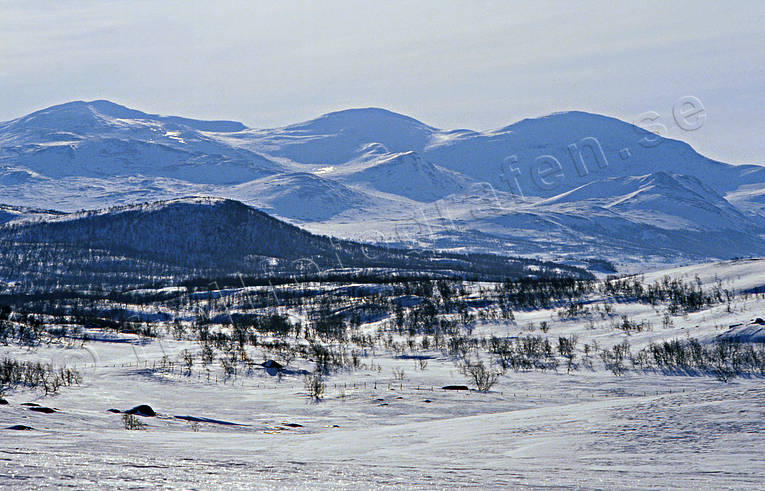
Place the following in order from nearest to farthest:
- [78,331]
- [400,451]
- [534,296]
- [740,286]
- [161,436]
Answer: [400,451] → [161,436] → [78,331] → [740,286] → [534,296]

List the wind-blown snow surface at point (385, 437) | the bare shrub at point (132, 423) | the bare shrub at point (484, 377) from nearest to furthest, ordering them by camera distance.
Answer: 1. the wind-blown snow surface at point (385, 437)
2. the bare shrub at point (132, 423)
3. the bare shrub at point (484, 377)

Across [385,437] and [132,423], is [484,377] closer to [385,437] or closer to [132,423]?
[385,437]

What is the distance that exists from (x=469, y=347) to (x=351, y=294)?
6170 centimetres

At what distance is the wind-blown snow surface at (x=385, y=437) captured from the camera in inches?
475

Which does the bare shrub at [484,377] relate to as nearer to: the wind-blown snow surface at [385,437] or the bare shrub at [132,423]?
the wind-blown snow surface at [385,437]

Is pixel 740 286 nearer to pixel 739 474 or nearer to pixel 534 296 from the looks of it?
pixel 534 296

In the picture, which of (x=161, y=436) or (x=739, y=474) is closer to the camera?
(x=739, y=474)

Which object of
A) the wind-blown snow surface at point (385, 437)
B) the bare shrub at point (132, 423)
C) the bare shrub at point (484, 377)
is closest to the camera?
the wind-blown snow surface at point (385, 437)

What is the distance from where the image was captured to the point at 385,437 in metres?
18.9

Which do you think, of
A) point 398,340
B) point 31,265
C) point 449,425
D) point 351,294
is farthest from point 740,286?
point 31,265

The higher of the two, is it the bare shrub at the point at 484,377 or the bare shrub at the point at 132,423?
the bare shrub at the point at 132,423

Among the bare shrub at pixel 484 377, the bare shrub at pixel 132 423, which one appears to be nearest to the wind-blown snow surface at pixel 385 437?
the bare shrub at pixel 132 423

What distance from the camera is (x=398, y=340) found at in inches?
2657

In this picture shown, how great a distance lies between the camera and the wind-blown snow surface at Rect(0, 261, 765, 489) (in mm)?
12062
